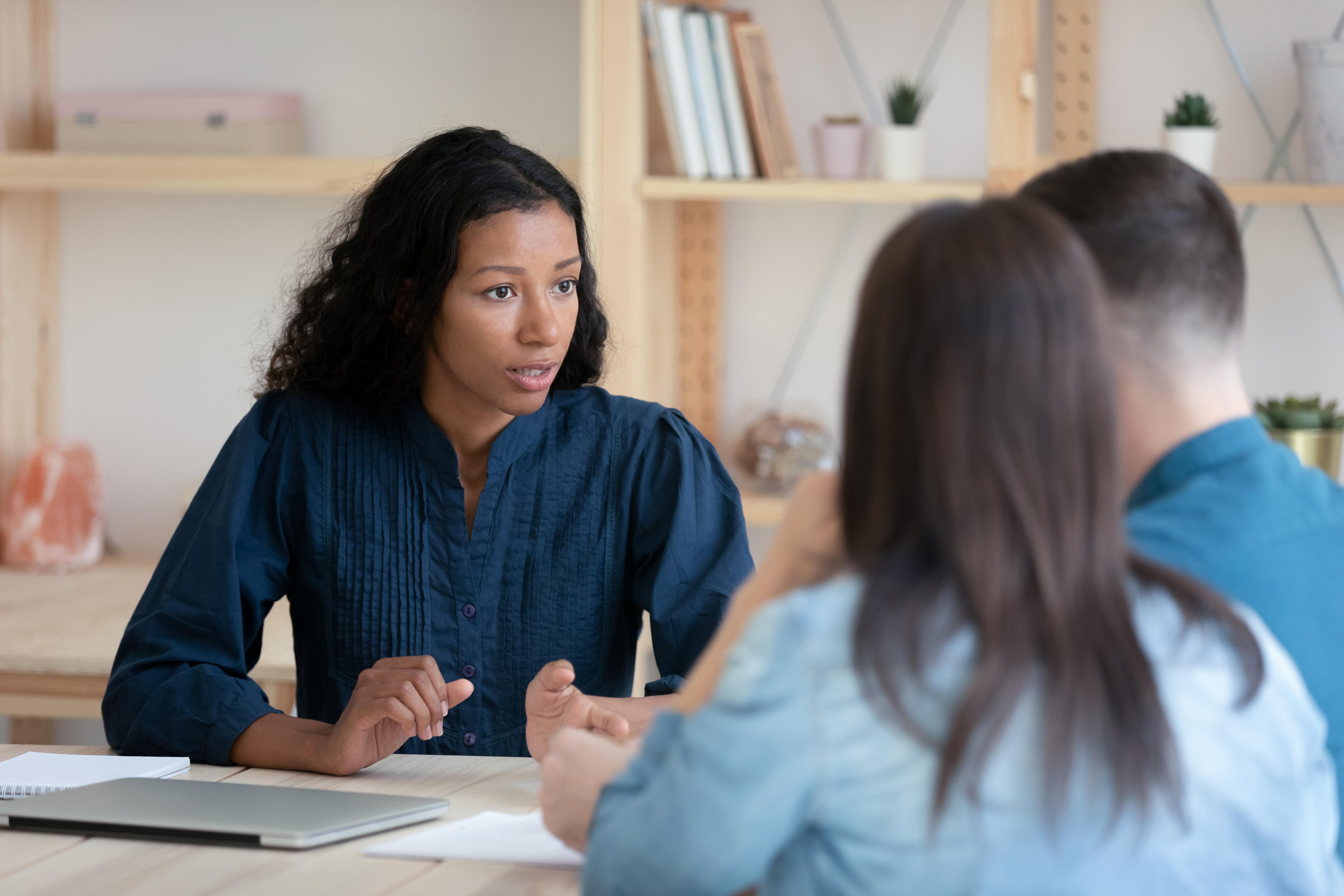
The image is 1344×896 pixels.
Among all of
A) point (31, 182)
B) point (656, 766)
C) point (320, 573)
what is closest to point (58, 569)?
point (31, 182)

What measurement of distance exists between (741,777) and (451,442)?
0.93 meters

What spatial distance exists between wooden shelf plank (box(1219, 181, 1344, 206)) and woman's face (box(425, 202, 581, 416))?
1.25m

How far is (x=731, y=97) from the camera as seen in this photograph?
217cm

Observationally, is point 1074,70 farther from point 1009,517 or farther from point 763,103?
point 1009,517

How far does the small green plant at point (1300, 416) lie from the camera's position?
210cm

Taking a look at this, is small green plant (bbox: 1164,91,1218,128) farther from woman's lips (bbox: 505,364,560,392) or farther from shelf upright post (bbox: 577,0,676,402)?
woman's lips (bbox: 505,364,560,392)

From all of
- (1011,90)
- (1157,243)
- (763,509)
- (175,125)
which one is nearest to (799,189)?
(1011,90)

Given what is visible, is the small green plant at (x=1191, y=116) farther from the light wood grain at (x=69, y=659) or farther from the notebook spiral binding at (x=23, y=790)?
the notebook spiral binding at (x=23, y=790)

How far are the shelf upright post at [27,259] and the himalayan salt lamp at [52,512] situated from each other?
0.13 m

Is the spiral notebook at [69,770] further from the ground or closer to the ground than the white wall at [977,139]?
closer to the ground

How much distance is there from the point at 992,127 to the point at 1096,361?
5.27 ft

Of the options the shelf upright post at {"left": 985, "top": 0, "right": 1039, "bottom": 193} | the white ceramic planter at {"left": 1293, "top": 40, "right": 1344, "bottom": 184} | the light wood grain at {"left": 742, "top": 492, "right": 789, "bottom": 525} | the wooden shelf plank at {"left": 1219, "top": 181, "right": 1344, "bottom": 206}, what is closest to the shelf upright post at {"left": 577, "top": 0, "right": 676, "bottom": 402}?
the light wood grain at {"left": 742, "top": 492, "right": 789, "bottom": 525}

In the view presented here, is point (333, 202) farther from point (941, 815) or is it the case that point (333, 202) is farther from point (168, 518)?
point (941, 815)

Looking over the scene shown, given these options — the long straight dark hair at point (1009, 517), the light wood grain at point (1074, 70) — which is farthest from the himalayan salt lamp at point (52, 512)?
the long straight dark hair at point (1009, 517)
